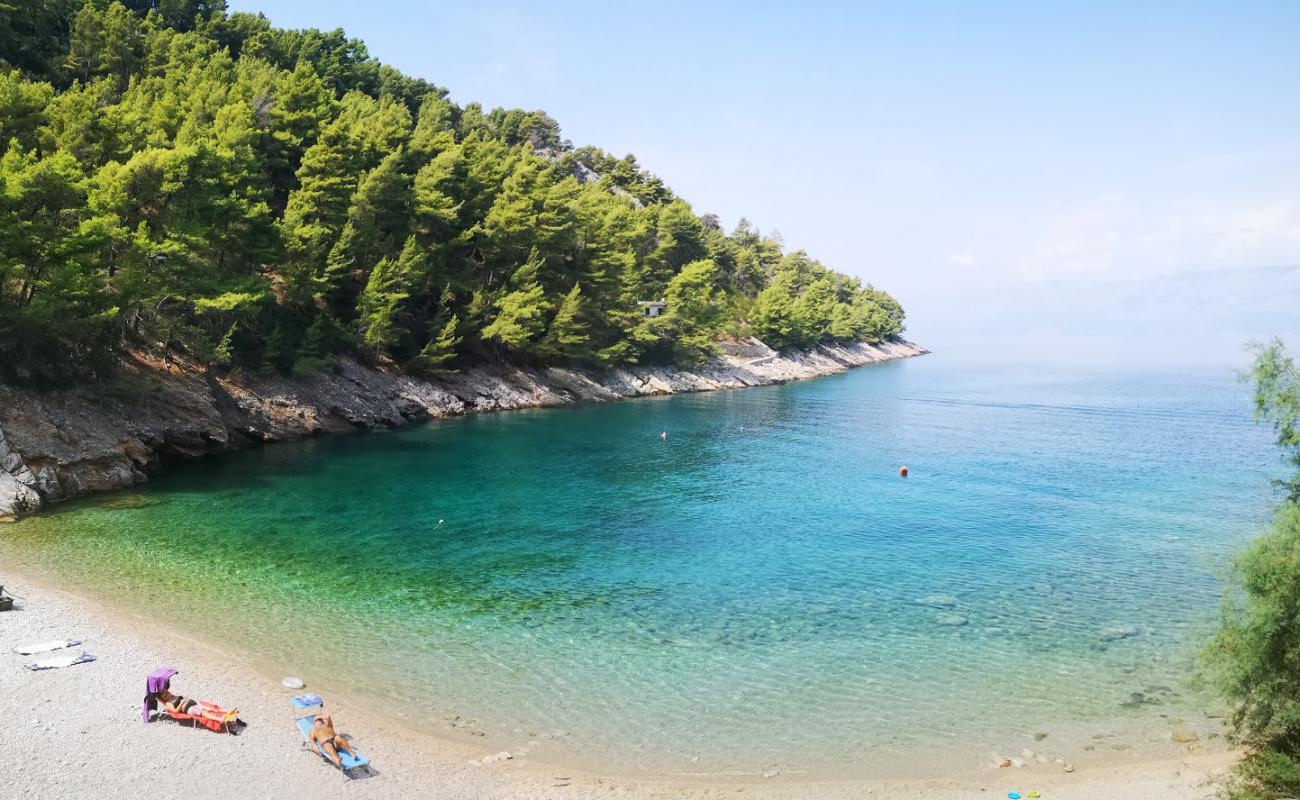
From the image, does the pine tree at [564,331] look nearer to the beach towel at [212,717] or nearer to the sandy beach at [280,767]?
the sandy beach at [280,767]

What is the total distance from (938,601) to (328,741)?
18.3m

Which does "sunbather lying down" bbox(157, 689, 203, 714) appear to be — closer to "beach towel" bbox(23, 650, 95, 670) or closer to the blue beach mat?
Answer: the blue beach mat

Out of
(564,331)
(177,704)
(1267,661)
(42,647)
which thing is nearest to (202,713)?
(177,704)

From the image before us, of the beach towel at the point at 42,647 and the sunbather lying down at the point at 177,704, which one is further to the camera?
Answer: the beach towel at the point at 42,647

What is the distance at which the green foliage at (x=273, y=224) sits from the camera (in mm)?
35469

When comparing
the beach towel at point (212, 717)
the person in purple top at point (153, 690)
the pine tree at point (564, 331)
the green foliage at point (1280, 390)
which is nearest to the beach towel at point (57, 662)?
the person in purple top at point (153, 690)

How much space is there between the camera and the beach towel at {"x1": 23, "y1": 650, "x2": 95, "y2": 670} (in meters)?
16.8

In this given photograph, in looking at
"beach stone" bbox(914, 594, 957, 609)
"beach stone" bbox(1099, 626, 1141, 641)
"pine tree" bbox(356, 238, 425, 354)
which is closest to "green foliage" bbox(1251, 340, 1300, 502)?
"beach stone" bbox(1099, 626, 1141, 641)

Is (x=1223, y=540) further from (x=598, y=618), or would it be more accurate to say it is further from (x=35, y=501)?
(x=35, y=501)

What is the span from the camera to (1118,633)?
21969 millimetres

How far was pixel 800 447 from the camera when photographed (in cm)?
5531

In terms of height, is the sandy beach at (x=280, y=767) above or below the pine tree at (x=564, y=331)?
below

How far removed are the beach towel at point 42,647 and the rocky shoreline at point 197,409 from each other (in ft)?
48.8

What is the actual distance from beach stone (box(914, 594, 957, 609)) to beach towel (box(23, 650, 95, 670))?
2228 cm
